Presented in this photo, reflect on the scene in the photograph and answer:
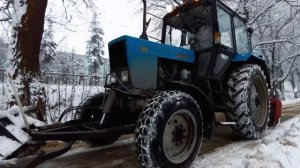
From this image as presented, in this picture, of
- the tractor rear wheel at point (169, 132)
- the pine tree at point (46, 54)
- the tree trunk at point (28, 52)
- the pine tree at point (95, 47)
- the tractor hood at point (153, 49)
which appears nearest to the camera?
the tractor rear wheel at point (169, 132)

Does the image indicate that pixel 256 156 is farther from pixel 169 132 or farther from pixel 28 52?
pixel 28 52

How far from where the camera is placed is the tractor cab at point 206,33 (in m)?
5.52

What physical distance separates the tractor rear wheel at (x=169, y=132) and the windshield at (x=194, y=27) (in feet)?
6.38

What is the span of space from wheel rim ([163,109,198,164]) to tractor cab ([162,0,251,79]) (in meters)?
1.51

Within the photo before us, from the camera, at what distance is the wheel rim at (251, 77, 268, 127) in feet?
19.9

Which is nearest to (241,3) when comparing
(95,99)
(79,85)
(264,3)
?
(264,3)

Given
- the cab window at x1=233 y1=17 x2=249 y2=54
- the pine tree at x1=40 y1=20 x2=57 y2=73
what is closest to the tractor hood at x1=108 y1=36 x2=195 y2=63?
the cab window at x1=233 y1=17 x2=249 y2=54

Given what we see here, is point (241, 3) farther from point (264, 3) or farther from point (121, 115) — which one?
point (121, 115)

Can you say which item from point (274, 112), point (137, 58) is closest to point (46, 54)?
point (274, 112)

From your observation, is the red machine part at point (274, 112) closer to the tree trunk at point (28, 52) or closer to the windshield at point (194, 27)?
the windshield at point (194, 27)

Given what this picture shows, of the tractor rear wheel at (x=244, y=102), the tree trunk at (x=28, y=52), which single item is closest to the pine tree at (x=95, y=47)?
the tree trunk at (x=28, y=52)

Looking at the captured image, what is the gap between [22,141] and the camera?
3.16 m

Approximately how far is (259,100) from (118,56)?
3.21 m

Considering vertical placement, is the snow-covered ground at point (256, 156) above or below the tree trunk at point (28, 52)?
below
